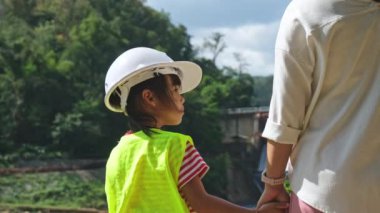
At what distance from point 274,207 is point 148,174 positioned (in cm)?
31

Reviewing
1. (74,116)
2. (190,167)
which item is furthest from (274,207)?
(74,116)

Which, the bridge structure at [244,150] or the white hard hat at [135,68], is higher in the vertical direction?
the white hard hat at [135,68]

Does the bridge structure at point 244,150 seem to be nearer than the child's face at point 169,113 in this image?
No

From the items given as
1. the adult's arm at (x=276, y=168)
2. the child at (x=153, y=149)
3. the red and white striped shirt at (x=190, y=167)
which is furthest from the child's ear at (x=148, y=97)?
the adult's arm at (x=276, y=168)

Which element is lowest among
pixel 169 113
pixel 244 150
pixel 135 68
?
pixel 244 150

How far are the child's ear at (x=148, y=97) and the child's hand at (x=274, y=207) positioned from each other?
39cm

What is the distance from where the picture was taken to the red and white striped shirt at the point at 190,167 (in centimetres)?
151

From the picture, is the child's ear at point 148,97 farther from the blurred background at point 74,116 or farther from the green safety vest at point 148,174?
the blurred background at point 74,116

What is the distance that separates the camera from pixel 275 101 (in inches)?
53.1

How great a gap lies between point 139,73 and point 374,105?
60 cm

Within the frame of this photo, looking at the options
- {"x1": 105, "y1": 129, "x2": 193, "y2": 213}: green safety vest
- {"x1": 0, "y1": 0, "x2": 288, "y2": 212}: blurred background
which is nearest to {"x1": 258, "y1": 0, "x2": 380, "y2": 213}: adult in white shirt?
{"x1": 105, "y1": 129, "x2": 193, "y2": 213}: green safety vest

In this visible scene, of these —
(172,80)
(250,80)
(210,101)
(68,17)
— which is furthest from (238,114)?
(172,80)

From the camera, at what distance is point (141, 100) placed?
1.63m

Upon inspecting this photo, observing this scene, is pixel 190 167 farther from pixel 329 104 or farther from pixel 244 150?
pixel 244 150
